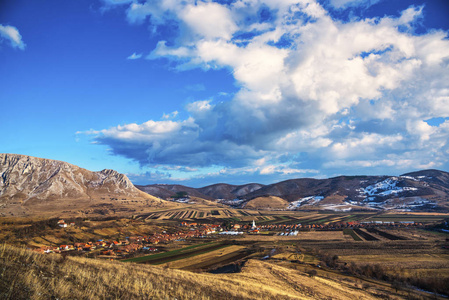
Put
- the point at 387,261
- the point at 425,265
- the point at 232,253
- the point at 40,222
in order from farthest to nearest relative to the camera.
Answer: the point at 40,222 → the point at 232,253 → the point at 387,261 → the point at 425,265

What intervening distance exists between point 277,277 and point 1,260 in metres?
37.8

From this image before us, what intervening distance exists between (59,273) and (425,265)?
7172 centimetres

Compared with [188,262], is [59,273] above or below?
above

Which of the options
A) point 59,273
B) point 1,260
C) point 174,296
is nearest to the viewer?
point 1,260

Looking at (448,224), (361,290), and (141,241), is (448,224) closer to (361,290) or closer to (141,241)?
(361,290)

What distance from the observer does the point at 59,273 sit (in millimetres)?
14102

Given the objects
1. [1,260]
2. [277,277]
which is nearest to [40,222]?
[277,277]

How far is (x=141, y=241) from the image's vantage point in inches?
3944

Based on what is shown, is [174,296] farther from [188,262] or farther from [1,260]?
[188,262]

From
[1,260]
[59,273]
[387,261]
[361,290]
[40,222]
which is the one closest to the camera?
[1,260]

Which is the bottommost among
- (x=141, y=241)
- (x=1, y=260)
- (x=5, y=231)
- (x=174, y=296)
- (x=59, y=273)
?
(x=141, y=241)

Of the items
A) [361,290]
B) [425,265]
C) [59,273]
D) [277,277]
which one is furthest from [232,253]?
[59,273]

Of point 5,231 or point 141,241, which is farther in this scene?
point 141,241

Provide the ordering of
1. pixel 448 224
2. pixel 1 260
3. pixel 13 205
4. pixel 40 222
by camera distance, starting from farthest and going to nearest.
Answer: pixel 13 205 < pixel 448 224 < pixel 40 222 < pixel 1 260
